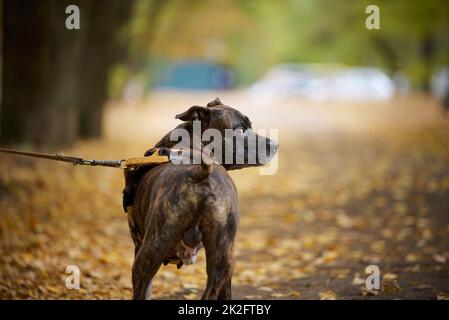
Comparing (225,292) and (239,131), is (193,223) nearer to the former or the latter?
(225,292)

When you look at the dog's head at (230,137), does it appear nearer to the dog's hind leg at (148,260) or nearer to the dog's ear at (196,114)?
the dog's ear at (196,114)

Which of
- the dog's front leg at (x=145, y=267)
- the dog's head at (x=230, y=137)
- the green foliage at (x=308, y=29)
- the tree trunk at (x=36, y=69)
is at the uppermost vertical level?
the green foliage at (x=308, y=29)

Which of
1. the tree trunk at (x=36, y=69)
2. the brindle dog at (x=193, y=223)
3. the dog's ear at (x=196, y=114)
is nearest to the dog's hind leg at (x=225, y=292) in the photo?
the brindle dog at (x=193, y=223)

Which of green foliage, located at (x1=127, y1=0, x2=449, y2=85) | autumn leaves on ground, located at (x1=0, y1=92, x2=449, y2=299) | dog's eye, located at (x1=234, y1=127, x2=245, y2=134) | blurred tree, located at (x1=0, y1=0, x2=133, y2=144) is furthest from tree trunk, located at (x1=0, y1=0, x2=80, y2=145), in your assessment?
dog's eye, located at (x1=234, y1=127, x2=245, y2=134)

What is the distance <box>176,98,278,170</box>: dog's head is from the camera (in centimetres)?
522

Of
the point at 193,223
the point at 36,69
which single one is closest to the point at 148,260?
the point at 193,223

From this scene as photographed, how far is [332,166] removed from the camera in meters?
18.6

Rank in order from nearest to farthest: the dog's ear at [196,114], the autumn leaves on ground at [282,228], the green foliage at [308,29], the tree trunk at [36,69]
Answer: the dog's ear at [196,114]
the autumn leaves on ground at [282,228]
the tree trunk at [36,69]
the green foliage at [308,29]

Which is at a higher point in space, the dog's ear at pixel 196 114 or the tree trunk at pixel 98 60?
the tree trunk at pixel 98 60

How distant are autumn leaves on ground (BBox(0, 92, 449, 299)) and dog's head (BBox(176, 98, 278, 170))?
234 cm

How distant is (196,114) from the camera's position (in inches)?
207

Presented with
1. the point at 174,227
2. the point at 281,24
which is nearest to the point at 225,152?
the point at 174,227

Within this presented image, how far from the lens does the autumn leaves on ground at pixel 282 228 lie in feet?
24.9
